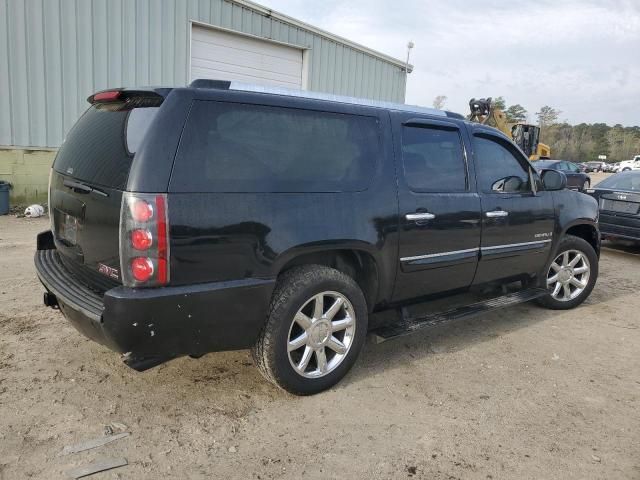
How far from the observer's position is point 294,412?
3129 mm

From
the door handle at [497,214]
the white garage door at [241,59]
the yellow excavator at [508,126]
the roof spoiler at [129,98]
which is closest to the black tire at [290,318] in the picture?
the roof spoiler at [129,98]

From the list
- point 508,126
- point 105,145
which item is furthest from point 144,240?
point 508,126

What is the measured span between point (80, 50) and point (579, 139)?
276ft

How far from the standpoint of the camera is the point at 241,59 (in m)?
12.2

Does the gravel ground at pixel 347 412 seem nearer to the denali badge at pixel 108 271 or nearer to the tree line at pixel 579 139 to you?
the denali badge at pixel 108 271

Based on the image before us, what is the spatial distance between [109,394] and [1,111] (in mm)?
8713

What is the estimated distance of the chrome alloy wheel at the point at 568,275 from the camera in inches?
→ 208

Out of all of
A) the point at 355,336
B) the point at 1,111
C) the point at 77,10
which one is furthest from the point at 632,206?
the point at 1,111

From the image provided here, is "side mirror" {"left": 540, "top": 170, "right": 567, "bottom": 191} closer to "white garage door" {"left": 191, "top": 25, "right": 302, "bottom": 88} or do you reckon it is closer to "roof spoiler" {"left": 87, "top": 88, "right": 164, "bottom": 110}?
"roof spoiler" {"left": 87, "top": 88, "right": 164, "bottom": 110}

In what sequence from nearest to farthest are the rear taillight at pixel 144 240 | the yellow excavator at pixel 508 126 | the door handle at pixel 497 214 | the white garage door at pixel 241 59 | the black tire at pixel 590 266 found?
the rear taillight at pixel 144 240, the door handle at pixel 497 214, the black tire at pixel 590 266, the white garage door at pixel 241 59, the yellow excavator at pixel 508 126

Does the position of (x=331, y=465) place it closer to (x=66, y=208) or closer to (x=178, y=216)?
(x=178, y=216)

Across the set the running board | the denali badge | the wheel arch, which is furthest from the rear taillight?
the wheel arch

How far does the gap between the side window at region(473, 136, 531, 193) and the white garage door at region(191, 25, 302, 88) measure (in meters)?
8.70

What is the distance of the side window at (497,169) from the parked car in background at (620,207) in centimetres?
476
